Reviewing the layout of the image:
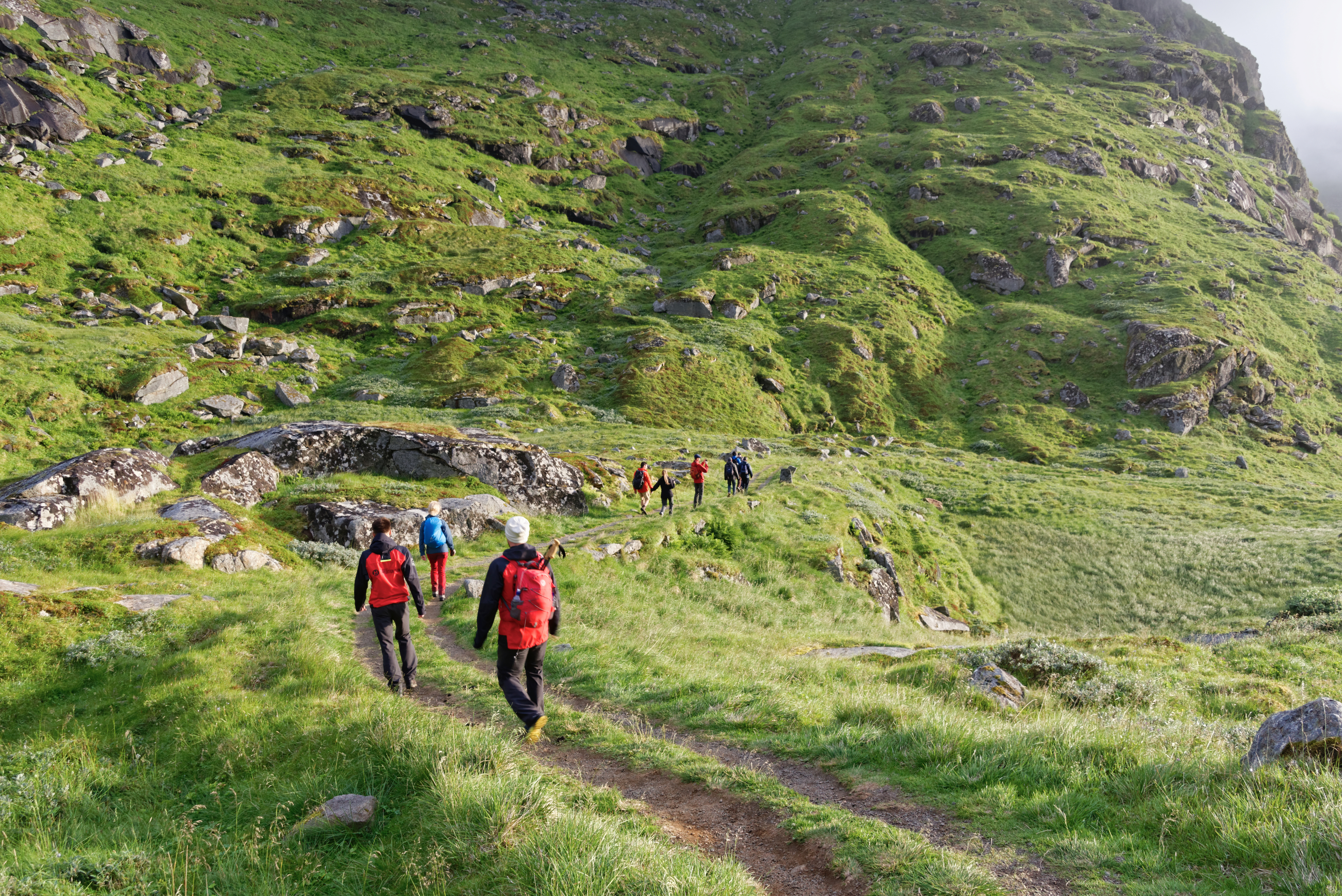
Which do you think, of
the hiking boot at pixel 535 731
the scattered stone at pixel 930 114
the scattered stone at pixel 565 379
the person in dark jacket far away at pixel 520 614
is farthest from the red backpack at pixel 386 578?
the scattered stone at pixel 930 114

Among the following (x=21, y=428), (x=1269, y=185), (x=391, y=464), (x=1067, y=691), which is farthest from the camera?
(x=1269, y=185)

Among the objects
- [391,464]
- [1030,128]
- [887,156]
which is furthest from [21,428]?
[1030,128]

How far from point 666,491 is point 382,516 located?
1175cm

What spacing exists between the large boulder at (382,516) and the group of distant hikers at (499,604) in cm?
622

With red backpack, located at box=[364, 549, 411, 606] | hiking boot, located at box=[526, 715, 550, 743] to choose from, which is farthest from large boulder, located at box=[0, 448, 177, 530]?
hiking boot, located at box=[526, 715, 550, 743]

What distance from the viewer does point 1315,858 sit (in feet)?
14.4

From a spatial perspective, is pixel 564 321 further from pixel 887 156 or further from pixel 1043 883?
pixel 887 156

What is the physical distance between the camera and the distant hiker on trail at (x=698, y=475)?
27531 millimetres

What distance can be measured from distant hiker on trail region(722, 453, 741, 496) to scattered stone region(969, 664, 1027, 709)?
64.7ft

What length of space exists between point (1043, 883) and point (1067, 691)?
701 cm

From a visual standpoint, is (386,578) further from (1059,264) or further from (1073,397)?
(1059,264)

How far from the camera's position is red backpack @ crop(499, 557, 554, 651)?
24.9 feet

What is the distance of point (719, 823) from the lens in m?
6.07

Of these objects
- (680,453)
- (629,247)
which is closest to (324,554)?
(680,453)
